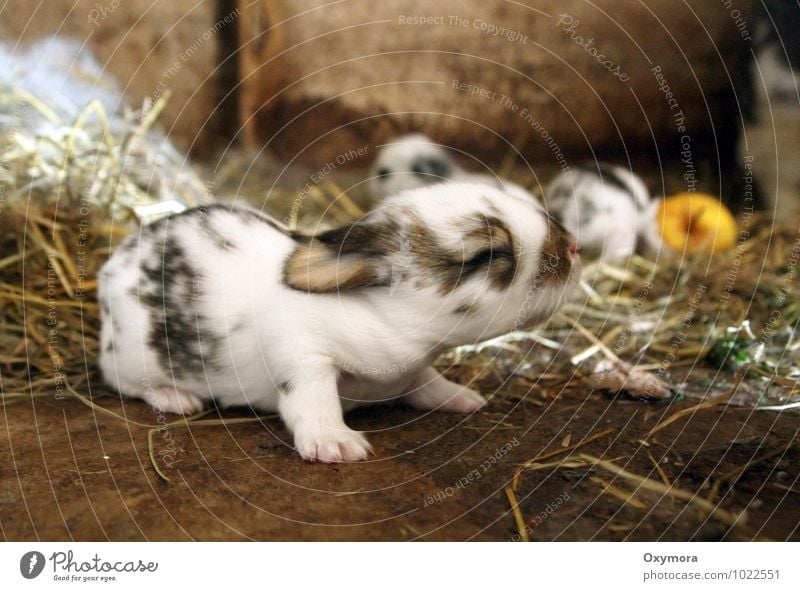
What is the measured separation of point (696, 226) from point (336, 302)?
3.37 m

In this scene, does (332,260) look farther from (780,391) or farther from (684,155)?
(684,155)

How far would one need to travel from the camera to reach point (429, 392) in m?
3.08

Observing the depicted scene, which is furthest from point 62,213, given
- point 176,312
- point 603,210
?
point 603,210

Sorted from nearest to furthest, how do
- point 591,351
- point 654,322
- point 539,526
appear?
point 539,526, point 591,351, point 654,322

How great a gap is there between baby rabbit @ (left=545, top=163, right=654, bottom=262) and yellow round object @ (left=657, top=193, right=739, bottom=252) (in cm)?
15

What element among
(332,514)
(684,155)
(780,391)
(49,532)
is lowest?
(49,532)

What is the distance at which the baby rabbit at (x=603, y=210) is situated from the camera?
17.3 feet

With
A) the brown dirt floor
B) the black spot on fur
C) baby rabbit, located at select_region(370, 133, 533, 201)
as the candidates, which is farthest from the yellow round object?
the black spot on fur

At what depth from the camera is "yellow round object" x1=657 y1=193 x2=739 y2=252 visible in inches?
200

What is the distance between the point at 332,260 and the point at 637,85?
484 centimetres

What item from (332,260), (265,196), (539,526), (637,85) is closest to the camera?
(539,526)

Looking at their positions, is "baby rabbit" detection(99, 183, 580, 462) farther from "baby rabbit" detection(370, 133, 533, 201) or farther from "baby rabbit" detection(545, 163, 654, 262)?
"baby rabbit" detection(370, 133, 533, 201)

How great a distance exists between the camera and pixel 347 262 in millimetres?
2520
